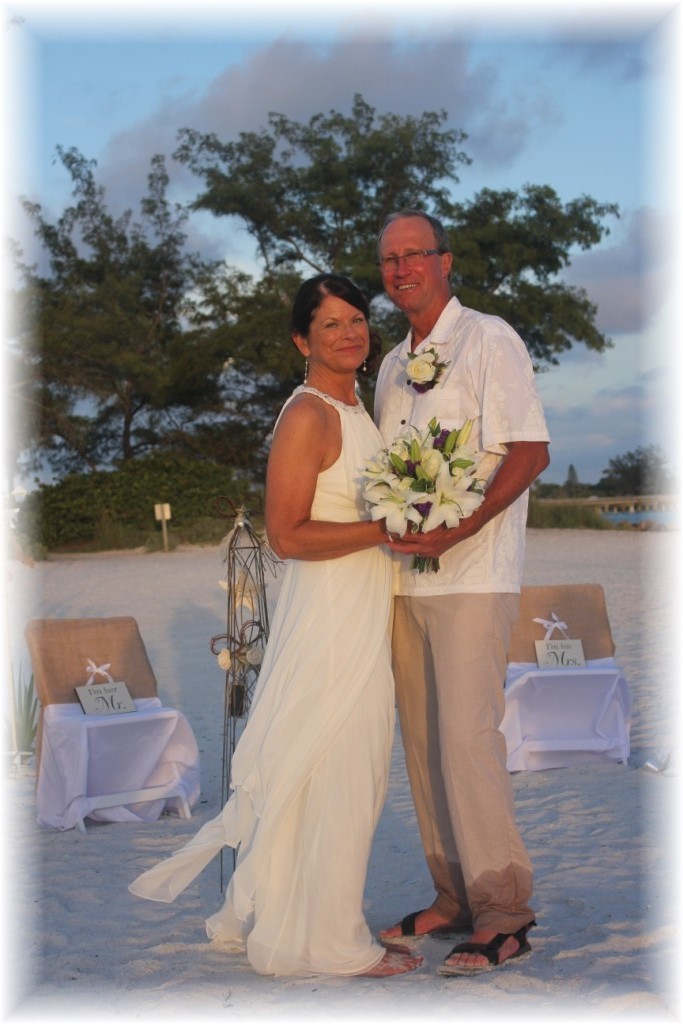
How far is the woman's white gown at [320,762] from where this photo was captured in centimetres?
423

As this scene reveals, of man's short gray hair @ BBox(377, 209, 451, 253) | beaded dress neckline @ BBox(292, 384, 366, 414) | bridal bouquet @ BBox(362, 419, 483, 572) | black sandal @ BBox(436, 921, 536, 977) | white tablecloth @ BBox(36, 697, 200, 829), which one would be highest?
man's short gray hair @ BBox(377, 209, 451, 253)

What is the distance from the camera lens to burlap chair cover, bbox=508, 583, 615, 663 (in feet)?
26.0

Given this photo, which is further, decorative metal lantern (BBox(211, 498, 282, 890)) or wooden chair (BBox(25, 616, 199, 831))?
wooden chair (BBox(25, 616, 199, 831))

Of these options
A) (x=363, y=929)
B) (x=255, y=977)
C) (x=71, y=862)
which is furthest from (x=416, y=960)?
(x=71, y=862)

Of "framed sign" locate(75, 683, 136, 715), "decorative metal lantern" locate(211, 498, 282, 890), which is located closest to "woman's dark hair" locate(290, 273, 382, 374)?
"decorative metal lantern" locate(211, 498, 282, 890)

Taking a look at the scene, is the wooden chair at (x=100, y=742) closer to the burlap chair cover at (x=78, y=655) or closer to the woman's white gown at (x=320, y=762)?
the burlap chair cover at (x=78, y=655)

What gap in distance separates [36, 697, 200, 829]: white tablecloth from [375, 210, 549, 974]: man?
8.59ft

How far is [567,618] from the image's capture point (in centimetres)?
805

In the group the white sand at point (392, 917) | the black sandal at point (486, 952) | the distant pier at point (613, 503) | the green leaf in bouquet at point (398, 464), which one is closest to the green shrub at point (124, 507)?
the distant pier at point (613, 503)

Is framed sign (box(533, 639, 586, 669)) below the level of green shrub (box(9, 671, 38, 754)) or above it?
above

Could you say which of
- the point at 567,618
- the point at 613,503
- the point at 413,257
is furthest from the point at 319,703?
the point at 613,503

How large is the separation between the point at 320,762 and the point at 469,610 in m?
0.81

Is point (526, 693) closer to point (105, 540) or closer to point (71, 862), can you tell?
point (71, 862)

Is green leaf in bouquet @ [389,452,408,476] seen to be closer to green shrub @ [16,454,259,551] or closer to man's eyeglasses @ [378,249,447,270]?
man's eyeglasses @ [378,249,447,270]
